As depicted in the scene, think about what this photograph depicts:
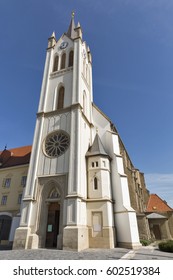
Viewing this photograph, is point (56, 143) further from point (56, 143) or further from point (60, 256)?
point (60, 256)

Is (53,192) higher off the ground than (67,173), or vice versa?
(67,173)

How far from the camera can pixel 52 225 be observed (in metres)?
16.2

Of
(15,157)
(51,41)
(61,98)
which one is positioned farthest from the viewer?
(15,157)

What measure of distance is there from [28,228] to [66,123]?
10986 millimetres

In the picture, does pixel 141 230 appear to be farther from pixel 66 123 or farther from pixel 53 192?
pixel 66 123

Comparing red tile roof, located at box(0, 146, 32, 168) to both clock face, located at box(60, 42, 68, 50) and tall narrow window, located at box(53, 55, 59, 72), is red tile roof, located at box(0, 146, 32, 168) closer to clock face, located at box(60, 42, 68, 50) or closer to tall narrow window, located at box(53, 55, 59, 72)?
tall narrow window, located at box(53, 55, 59, 72)

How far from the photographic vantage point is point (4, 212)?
79.8 ft

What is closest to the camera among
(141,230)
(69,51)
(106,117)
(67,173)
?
(67,173)

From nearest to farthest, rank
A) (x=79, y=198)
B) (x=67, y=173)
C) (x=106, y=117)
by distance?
(x=79, y=198), (x=67, y=173), (x=106, y=117)

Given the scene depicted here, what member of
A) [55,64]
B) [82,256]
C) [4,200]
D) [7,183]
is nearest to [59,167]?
[82,256]

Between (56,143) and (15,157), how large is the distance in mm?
15072

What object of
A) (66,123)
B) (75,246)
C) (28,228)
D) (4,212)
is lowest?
(75,246)

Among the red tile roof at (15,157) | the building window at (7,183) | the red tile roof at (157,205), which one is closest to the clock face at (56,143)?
the red tile roof at (15,157)

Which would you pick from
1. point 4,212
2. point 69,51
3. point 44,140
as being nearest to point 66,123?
point 44,140
